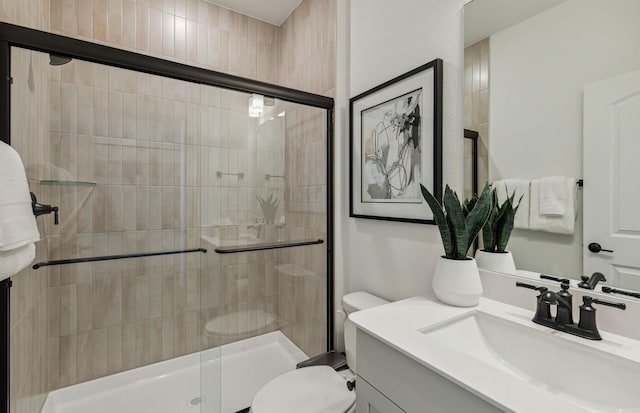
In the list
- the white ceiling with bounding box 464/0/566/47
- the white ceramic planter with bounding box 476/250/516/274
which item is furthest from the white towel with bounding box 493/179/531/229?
the white ceiling with bounding box 464/0/566/47

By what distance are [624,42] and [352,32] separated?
4.12 feet

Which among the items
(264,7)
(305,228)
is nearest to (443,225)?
(305,228)

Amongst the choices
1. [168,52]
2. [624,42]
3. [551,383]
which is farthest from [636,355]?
[168,52]

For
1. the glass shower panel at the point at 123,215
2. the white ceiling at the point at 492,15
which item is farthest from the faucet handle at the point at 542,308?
the glass shower panel at the point at 123,215

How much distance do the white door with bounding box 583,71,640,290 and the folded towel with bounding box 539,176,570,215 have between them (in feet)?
0.18

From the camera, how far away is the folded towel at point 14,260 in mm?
736

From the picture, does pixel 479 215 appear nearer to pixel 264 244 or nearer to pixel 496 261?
pixel 496 261

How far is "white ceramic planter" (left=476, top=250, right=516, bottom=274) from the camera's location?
1.04 m

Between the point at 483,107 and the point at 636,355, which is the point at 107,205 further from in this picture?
the point at 636,355

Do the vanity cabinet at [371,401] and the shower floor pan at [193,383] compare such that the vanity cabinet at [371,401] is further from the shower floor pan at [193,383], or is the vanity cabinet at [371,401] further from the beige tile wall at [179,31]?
the beige tile wall at [179,31]

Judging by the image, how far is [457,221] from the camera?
100 centimetres

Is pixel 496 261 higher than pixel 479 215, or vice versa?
pixel 479 215

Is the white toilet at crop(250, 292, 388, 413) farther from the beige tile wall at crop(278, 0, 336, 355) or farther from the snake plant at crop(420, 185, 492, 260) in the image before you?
the snake plant at crop(420, 185, 492, 260)

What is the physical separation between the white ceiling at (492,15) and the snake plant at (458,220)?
0.59m
